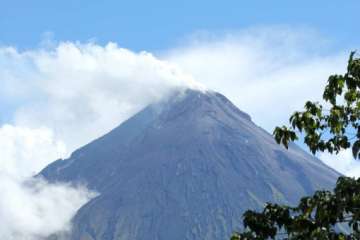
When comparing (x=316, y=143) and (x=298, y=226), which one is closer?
(x=298, y=226)

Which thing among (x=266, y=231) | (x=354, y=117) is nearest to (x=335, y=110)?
(x=354, y=117)

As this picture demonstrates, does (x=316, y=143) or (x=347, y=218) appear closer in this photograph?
(x=347, y=218)

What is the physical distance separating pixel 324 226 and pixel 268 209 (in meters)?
2.02

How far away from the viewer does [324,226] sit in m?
23.0

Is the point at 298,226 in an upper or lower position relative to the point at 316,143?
lower

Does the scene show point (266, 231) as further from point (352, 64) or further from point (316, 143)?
point (352, 64)

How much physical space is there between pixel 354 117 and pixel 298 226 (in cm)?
377

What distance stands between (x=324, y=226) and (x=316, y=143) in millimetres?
3138

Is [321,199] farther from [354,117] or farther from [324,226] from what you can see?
[354,117]

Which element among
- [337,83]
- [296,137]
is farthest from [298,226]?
[337,83]

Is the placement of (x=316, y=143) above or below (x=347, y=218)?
above

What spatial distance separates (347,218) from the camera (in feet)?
76.3

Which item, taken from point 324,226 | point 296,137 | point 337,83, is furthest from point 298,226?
point 337,83

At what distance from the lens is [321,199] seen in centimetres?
2341
